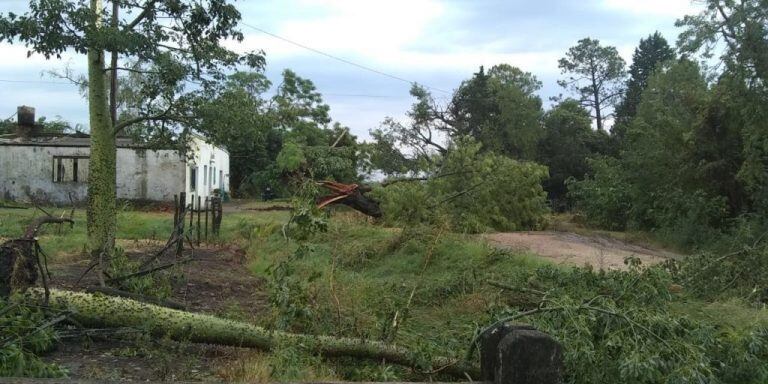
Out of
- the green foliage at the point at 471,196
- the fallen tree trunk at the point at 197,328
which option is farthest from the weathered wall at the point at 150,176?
the fallen tree trunk at the point at 197,328

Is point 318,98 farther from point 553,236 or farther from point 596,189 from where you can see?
point 553,236

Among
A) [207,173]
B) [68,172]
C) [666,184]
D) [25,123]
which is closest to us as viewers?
[666,184]

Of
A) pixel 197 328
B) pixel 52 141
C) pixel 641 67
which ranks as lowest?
pixel 197 328

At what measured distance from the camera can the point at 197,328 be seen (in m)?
5.31

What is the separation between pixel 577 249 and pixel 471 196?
263 centimetres

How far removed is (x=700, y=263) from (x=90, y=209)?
908cm

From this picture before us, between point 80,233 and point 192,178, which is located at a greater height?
point 192,178

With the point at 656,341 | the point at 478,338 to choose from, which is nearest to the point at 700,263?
the point at 656,341

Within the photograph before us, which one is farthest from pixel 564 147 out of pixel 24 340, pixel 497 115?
pixel 24 340

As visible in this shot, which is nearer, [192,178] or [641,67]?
[192,178]

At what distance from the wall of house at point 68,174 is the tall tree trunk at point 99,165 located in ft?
61.6

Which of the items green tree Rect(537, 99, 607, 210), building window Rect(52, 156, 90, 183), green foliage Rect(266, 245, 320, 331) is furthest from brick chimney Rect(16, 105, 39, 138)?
green foliage Rect(266, 245, 320, 331)

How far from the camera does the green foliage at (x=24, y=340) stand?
13.3 feet

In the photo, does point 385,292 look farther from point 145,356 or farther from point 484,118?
point 484,118
